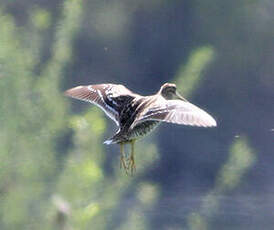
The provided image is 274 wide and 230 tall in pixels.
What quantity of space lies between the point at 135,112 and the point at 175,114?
208 mm

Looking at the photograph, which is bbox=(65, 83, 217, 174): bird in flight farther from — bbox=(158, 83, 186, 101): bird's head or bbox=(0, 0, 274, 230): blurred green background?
bbox=(0, 0, 274, 230): blurred green background

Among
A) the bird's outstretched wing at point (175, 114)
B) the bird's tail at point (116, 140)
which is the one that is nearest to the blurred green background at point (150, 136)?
the bird's tail at point (116, 140)

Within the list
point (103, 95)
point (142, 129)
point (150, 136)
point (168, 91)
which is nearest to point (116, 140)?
point (142, 129)

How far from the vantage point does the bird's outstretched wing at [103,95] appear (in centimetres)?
248

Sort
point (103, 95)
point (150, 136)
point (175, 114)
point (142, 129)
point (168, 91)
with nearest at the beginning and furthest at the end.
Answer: point (175, 114) → point (142, 129) → point (103, 95) → point (168, 91) → point (150, 136)

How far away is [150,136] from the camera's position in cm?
347

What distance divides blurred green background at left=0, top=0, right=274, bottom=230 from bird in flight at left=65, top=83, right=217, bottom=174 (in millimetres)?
302

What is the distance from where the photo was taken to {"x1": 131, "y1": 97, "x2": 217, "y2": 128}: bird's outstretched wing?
2.10m

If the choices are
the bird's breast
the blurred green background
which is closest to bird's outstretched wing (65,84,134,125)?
the bird's breast

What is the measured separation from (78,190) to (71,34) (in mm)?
586

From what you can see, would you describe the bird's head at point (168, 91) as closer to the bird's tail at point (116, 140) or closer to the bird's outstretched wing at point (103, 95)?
the bird's outstretched wing at point (103, 95)

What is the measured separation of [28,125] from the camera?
3.09 m

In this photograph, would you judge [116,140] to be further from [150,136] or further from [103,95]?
[150,136]

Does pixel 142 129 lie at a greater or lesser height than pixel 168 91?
lesser
